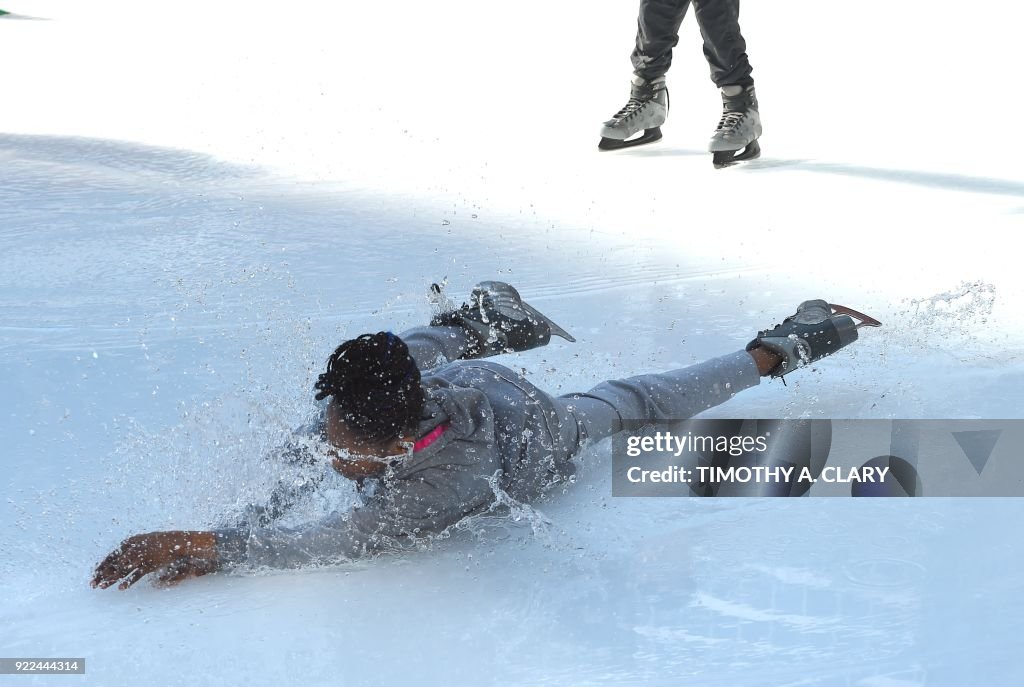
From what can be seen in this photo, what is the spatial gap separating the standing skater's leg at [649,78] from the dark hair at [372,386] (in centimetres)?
269

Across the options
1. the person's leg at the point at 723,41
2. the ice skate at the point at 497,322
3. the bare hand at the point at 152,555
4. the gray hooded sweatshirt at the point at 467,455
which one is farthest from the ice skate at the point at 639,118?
the bare hand at the point at 152,555

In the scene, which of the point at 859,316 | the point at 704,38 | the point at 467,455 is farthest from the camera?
the point at 704,38

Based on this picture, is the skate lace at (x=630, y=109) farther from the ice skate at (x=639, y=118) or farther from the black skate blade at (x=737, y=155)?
the black skate blade at (x=737, y=155)

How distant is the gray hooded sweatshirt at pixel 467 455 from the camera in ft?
5.94

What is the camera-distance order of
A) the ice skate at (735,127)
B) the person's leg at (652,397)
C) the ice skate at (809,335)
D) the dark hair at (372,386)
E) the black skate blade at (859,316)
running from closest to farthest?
the dark hair at (372,386) < the person's leg at (652,397) < the ice skate at (809,335) < the black skate blade at (859,316) < the ice skate at (735,127)

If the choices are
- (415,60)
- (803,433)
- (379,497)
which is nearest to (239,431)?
(379,497)

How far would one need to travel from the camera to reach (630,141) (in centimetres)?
438

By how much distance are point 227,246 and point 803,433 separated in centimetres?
175

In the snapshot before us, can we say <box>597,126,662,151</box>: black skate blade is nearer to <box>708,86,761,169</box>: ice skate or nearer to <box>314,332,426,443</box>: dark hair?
<box>708,86,761,169</box>: ice skate

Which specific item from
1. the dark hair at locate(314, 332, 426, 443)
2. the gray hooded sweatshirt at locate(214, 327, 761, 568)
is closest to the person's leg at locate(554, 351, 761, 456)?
the gray hooded sweatshirt at locate(214, 327, 761, 568)

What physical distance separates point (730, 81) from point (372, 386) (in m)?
2.69

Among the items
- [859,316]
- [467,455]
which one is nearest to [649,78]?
[859,316]

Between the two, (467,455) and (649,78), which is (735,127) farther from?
(467,455)

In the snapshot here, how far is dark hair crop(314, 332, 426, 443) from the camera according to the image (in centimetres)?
169
